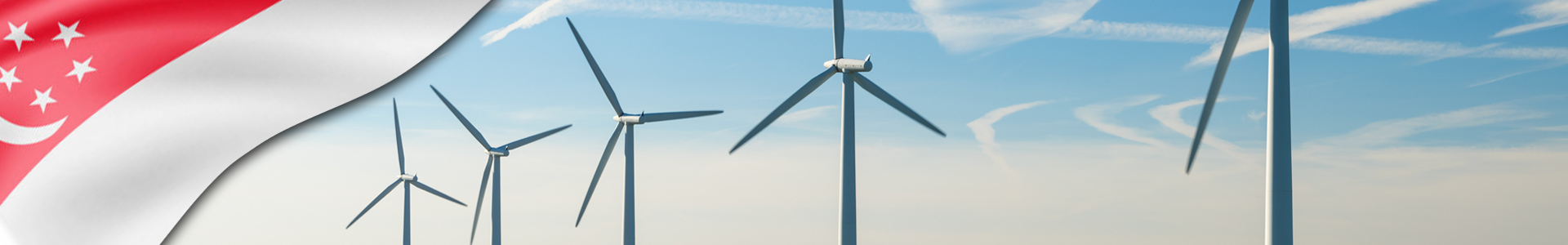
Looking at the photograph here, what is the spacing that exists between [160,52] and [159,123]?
89 centimetres

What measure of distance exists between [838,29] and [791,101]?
2918 mm

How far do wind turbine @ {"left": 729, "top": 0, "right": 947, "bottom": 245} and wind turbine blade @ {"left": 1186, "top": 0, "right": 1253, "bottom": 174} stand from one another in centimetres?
1248

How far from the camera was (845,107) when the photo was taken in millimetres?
34375

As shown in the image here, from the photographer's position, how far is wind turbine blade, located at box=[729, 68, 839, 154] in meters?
34.7

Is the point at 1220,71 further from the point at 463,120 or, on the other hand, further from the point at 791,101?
the point at 463,120

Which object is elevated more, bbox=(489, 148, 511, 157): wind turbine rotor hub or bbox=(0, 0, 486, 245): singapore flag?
bbox=(489, 148, 511, 157): wind turbine rotor hub

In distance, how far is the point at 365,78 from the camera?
14.5 m

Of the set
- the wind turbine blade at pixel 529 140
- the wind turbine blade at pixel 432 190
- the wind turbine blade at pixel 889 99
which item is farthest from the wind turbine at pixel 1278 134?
the wind turbine blade at pixel 432 190

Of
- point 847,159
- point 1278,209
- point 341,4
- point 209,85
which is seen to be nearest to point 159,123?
point 209,85

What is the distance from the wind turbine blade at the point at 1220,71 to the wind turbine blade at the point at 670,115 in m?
27.5

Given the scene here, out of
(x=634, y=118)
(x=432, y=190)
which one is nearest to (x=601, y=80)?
(x=634, y=118)

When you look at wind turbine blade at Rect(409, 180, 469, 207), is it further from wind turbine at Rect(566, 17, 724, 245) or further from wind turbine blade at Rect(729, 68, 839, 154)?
wind turbine blade at Rect(729, 68, 839, 154)

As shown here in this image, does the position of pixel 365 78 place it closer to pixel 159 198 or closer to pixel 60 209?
pixel 159 198

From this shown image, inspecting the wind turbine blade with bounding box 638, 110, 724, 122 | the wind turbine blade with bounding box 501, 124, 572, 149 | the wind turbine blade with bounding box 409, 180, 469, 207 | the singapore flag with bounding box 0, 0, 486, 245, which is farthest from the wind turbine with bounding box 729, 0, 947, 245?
the wind turbine blade with bounding box 409, 180, 469, 207
